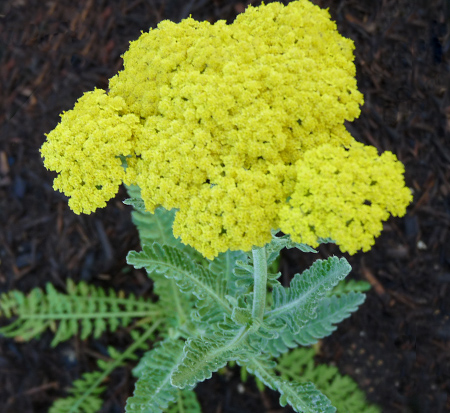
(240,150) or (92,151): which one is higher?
(92,151)

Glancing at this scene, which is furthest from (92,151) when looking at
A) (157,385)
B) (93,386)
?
(93,386)

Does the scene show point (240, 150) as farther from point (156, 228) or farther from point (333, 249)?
point (333, 249)

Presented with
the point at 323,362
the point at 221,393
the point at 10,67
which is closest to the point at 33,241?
the point at 10,67

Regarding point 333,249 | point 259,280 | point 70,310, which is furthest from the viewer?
point 333,249

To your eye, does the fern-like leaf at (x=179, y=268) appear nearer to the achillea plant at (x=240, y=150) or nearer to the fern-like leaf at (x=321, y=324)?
the achillea plant at (x=240, y=150)

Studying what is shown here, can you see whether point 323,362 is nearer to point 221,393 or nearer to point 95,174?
point 221,393

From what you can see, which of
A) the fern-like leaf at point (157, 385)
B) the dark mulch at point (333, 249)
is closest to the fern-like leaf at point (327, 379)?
the dark mulch at point (333, 249)
